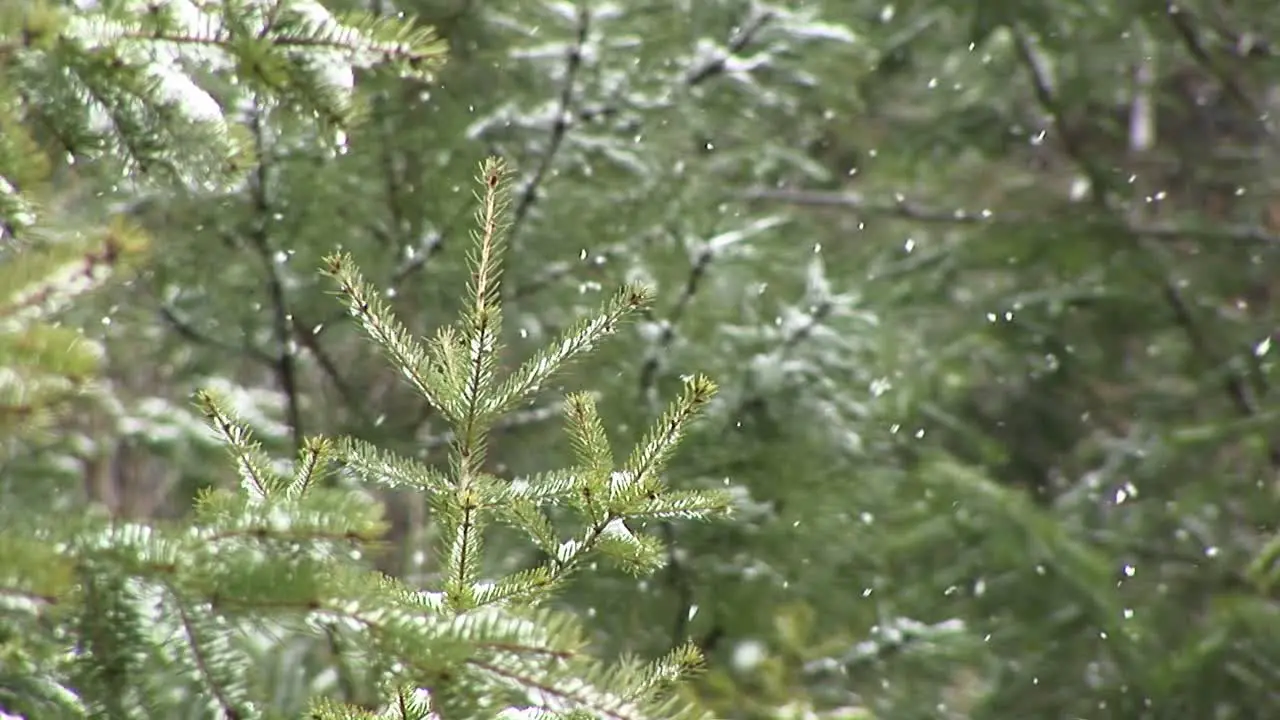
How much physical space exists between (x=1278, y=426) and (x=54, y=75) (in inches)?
181

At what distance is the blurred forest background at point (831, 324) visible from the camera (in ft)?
13.5

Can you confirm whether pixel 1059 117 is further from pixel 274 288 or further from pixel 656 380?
pixel 274 288

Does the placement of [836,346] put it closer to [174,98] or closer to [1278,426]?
[1278,426]

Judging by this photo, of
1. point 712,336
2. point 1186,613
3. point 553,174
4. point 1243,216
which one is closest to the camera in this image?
point 553,174

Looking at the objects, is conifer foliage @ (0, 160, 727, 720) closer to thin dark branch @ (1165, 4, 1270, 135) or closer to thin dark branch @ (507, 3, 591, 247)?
thin dark branch @ (507, 3, 591, 247)

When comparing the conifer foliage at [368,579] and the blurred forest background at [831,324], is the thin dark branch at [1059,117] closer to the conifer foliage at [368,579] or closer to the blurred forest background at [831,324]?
the blurred forest background at [831,324]

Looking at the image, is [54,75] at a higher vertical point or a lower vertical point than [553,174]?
higher

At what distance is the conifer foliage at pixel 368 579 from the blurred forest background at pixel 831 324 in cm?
163

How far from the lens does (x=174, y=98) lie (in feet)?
6.34

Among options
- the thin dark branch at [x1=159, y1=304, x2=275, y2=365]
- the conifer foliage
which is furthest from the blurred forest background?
the conifer foliage

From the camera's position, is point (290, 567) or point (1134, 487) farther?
point (1134, 487)

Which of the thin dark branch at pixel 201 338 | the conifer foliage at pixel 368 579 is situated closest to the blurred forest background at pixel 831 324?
the thin dark branch at pixel 201 338

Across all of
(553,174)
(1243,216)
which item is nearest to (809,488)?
(553,174)

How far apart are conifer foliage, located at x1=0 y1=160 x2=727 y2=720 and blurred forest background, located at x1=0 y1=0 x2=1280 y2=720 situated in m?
1.63
